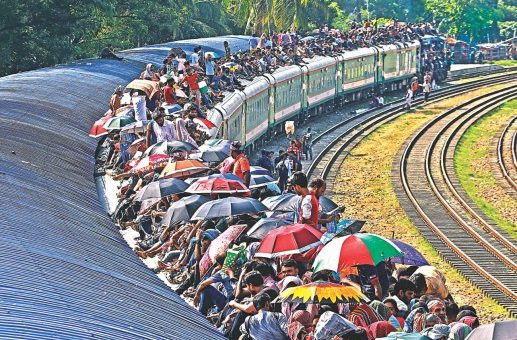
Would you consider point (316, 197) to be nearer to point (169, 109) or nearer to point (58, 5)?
point (169, 109)

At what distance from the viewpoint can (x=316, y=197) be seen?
35.6 feet

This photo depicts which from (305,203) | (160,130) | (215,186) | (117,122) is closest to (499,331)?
(305,203)

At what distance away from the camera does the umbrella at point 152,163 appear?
13375mm

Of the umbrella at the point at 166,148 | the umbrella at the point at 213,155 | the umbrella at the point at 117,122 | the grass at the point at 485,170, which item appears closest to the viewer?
the umbrella at the point at 166,148

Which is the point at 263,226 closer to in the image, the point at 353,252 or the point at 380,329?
the point at 353,252

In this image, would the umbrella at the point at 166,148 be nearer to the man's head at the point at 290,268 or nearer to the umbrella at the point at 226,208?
the umbrella at the point at 226,208

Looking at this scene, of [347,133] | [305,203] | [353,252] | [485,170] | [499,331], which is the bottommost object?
[347,133]

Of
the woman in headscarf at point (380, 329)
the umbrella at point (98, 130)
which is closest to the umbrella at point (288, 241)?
the woman in headscarf at point (380, 329)

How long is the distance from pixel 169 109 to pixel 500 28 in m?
68.9

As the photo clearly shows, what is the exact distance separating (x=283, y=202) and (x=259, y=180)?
2296 millimetres

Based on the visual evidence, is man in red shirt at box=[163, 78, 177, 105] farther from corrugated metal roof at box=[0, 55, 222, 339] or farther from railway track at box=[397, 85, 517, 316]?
railway track at box=[397, 85, 517, 316]

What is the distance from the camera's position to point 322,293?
806cm

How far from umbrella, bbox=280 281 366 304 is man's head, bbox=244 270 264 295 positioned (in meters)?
0.43

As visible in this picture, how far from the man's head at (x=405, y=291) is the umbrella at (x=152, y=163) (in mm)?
4534
